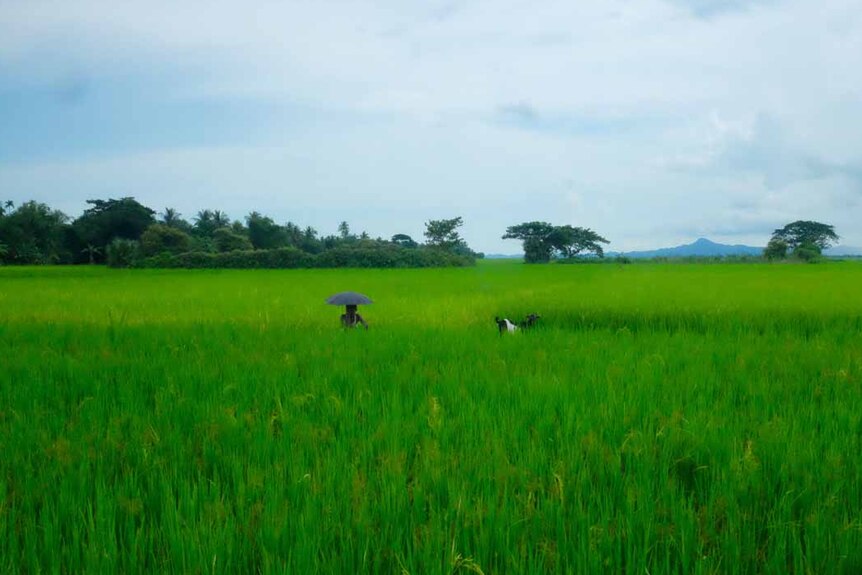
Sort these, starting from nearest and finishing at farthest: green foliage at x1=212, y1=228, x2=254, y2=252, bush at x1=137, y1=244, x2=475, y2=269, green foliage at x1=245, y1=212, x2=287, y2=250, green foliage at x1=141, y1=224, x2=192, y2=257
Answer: bush at x1=137, y1=244, x2=475, y2=269, green foliage at x1=141, y1=224, x2=192, y2=257, green foliage at x1=212, y1=228, x2=254, y2=252, green foliage at x1=245, y1=212, x2=287, y2=250

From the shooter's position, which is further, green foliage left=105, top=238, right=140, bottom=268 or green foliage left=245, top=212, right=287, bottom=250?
green foliage left=245, top=212, right=287, bottom=250

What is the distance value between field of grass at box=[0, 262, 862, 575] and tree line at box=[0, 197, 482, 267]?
96.1 ft

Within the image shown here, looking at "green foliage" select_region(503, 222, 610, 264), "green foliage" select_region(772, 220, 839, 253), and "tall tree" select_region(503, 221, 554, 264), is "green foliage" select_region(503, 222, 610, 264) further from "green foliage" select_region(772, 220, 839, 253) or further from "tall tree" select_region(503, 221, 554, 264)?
"green foliage" select_region(772, 220, 839, 253)

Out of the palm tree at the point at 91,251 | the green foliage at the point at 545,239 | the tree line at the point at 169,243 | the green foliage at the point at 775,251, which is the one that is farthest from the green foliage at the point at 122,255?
the green foliage at the point at 775,251

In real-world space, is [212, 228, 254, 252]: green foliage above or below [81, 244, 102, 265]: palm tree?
above

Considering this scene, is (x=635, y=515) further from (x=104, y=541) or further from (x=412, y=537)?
(x=104, y=541)

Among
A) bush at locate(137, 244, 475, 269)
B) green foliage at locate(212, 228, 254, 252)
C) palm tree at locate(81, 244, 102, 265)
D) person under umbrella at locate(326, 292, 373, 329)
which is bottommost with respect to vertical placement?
person under umbrella at locate(326, 292, 373, 329)

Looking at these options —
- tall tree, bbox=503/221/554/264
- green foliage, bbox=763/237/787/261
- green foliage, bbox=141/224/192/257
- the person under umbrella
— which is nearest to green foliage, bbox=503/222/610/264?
tall tree, bbox=503/221/554/264

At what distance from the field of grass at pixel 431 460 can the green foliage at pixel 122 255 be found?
33.4 m

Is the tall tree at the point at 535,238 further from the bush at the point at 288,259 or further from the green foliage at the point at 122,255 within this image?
the green foliage at the point at 122,255

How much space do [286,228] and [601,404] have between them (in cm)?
4813

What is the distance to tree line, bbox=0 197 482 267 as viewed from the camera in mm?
33156

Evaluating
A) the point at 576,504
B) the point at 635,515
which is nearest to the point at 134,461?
the point at 576,504

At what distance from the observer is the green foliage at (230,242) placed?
37.2 metres
